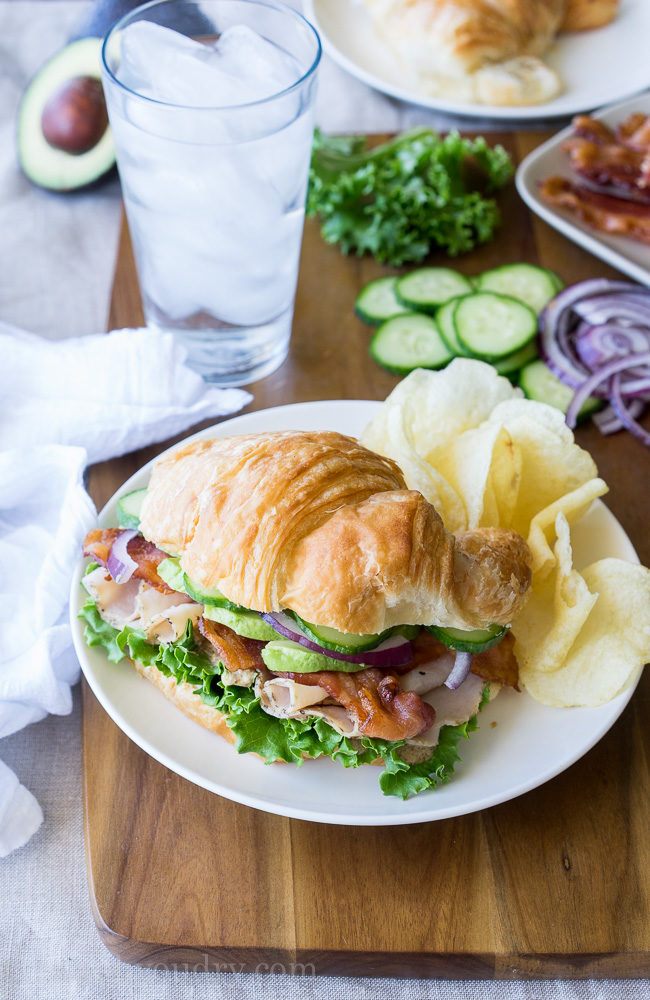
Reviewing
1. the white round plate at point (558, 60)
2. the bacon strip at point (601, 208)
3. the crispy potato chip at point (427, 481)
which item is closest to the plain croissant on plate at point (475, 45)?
the white round plate at point (558, 60)

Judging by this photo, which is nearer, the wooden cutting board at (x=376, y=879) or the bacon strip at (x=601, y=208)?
the wooden cutting board at (x=376, y=879)

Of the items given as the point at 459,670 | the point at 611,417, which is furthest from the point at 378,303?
the point at 459,670

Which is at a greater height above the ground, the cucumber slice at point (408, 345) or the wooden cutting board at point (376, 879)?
the cucumber slice at point (408, 345)

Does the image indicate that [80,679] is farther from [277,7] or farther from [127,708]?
[277,7]

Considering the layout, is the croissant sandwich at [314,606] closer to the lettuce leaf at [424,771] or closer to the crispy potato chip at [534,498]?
the lettuce leaf at [424,771]

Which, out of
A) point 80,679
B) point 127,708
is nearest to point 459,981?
point 127,708

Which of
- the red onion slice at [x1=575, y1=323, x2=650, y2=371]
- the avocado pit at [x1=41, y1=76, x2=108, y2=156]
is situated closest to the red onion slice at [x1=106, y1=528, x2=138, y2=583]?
the red onion slice at [x1=575, y1=323, x2=650, y2=371]
